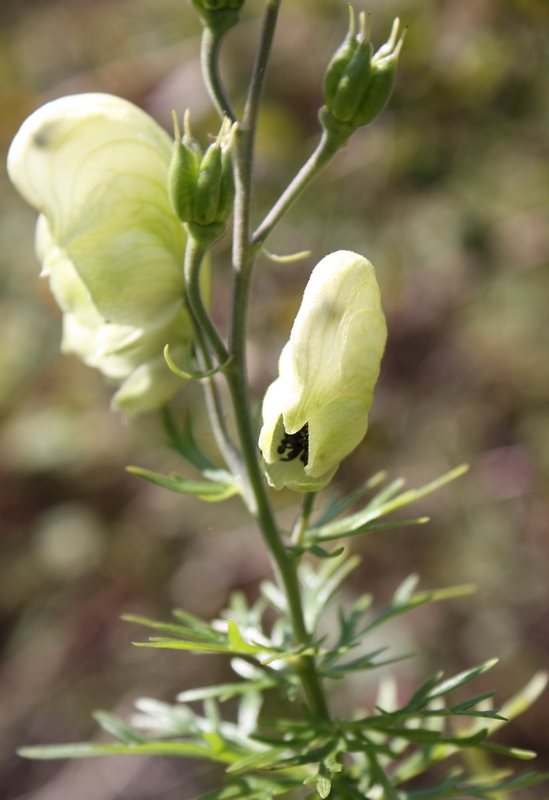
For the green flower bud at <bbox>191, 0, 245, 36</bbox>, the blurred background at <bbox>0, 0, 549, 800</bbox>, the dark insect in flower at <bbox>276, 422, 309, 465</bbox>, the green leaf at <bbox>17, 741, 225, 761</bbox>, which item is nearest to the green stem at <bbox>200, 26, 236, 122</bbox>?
the green flower bud at <bbox>191, 0, 245, 36</bbox>

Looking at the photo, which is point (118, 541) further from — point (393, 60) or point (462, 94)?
point (393, 60)

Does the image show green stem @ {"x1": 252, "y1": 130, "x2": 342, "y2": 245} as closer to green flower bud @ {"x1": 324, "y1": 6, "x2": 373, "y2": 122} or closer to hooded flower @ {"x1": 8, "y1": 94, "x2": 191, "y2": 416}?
green flower bud @ {"x1": 324, "y1": 6, "x2": 373, "y2": 122}

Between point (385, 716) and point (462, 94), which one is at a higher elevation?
point (385, 716)

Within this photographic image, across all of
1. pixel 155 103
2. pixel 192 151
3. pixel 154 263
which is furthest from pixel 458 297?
pixel 192 151

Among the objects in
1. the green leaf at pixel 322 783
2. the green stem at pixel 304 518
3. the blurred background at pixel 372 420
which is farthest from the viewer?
the blurred background at pixel 372 420

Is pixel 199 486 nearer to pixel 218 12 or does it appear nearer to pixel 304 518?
pixel 304 518

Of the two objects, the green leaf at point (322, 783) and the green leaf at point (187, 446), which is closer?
the green leaf at point (322, 783)

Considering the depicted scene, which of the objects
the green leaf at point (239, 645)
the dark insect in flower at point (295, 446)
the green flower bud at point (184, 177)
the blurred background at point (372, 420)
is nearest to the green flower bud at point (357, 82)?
the green flower bud at point (184, 177)

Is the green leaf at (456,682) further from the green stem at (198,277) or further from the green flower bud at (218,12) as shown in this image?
the green flower bud at (218,12)

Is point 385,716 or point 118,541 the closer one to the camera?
point 385,716
